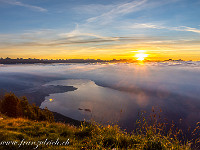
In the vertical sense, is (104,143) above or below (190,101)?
above

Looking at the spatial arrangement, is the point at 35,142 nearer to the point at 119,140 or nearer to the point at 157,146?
the point at 119,140

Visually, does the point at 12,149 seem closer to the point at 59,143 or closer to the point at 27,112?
the point at 59,143

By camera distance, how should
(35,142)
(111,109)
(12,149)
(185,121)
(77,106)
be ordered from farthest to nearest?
(77,106)
(111,109)
(185,121)
(35,142)
(12,149)

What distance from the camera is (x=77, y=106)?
22953 mm

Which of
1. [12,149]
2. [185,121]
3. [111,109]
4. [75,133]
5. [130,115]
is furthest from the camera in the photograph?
[111,109]

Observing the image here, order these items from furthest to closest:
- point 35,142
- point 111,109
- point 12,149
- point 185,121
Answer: point 111,109 < point 185,121 < point 35,142 < point 12,149

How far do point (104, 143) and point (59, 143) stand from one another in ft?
6.83

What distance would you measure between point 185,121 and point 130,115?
6559 millimetres

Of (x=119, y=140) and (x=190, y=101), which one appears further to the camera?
(x=190, y=101)

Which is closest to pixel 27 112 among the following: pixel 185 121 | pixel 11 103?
pixel 11 103

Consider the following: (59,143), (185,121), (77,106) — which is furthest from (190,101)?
(59,143)

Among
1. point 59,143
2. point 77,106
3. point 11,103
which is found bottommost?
point 77,106

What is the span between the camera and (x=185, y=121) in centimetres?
1552

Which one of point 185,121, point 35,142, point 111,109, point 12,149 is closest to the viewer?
point 12,149
